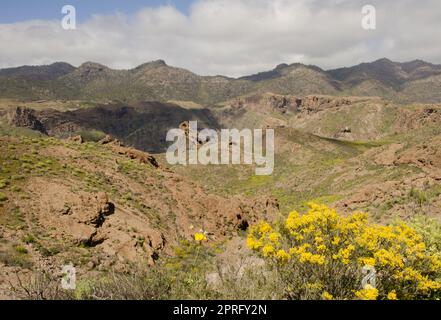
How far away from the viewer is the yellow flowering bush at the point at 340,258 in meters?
8.95

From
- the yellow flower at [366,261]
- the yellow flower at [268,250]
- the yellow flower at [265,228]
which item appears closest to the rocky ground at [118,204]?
the yellow flower at [265,228]

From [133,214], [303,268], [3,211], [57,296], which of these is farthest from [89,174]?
[303,268]

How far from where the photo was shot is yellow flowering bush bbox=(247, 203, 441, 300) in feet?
29.3

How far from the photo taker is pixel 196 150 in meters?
95.6

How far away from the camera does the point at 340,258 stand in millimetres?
9219

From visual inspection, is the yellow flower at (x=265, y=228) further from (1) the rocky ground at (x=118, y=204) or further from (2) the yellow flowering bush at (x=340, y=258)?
(1) the rocky ground at (x=118, y=204)

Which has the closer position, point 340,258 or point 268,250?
point 268,250

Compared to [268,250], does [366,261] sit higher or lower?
lower

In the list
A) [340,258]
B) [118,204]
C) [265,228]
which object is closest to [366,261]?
[340,258]

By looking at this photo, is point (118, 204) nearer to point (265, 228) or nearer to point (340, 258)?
point (265, 228)

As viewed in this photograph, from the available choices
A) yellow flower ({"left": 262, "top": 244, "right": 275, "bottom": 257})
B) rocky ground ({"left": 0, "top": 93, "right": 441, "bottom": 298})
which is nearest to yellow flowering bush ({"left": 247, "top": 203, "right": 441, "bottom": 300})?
yellow flower ({"left": 262, "top": 244, "right": 275, "bottom": 257})

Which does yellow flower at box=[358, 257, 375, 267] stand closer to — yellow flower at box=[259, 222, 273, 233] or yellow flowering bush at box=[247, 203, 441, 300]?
yellow flowering bush at box=[247, 203, 441, 300]

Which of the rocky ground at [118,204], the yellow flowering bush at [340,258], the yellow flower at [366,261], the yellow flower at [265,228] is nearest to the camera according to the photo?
the yellow flower at [366,261]

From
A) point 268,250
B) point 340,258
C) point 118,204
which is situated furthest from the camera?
point 118,204
